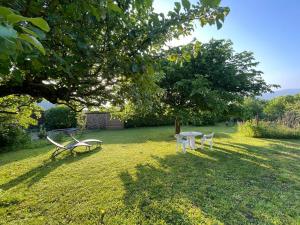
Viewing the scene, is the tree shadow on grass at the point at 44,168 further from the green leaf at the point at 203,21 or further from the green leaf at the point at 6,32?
the green leaf at the point at 6,32

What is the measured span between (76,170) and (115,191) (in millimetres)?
2364

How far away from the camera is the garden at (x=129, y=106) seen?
1861 millimetres

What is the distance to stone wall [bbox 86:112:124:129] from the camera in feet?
68.6

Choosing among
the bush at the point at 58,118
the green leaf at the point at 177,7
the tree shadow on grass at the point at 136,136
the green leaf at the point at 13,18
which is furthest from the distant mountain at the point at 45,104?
the green leaf at the point at 13,18

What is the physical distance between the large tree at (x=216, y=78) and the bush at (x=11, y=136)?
760 centimetres

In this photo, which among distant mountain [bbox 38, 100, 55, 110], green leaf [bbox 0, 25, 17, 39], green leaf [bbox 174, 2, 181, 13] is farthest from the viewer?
distant mountain [bbox 38, 100, 55, 110]

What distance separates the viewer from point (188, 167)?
6965 millimetres

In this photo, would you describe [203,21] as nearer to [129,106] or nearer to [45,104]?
[129,106]

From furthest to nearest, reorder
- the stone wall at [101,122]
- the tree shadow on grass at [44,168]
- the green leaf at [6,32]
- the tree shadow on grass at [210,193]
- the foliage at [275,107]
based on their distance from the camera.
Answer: the foliage at [275,107] → the stone wall at [101,122] → the tree shadow on grass at [44,168] → the tree shadow on grass at [210,193] → the green leaf at [6,32]

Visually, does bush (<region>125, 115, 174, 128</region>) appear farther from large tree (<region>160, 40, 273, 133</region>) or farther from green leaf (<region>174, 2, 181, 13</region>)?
green leaf (<region>174, 2, 181, 13</region>)

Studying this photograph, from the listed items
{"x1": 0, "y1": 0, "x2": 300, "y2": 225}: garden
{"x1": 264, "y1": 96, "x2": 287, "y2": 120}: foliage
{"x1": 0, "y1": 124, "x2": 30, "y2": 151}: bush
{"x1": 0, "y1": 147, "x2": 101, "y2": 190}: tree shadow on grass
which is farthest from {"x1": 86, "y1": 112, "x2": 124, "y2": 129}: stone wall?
{"x1": 264, "y1": 96, "x2": 287, "y2": 120}: foliage

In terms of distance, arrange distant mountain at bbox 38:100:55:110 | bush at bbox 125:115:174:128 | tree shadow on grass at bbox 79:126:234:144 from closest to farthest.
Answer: distant mountain at bbox 38:100:55:110 < tree shadow on grass at bbox 79:126:234:144 < bush at bbox 125:115:174:128

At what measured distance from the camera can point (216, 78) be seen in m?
10.5

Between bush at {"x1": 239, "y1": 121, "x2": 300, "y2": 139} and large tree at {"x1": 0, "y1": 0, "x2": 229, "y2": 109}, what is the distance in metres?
13.7
